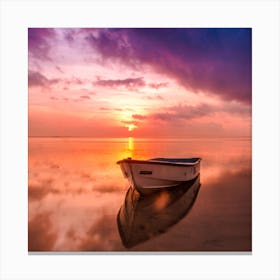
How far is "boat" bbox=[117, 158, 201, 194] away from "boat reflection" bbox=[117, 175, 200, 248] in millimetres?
65

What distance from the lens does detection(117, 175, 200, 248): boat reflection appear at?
10.7 feet

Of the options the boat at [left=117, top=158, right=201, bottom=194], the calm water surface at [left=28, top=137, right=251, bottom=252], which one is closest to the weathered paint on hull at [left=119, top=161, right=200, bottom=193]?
the boat at [left=117, top=158, right=201, bottom=194]

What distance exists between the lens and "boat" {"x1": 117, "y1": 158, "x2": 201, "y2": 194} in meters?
3.30

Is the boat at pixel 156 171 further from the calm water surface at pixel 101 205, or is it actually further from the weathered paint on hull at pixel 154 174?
the calm water surface at pixel 101 205

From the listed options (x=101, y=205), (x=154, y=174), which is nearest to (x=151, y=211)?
(x=154, y=174)

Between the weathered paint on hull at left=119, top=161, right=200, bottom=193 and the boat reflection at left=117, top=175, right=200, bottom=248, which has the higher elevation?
the weathered paint on hull at left=119, top=161, right=200, bottom=193

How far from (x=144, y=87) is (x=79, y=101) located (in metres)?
0.61

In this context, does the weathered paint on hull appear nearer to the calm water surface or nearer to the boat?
the boat

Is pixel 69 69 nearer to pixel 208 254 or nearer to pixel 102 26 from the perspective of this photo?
pixel 102 26

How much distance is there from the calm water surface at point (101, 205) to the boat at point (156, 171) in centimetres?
11

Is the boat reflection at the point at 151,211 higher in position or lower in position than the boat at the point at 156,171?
lower

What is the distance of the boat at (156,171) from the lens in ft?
10.8

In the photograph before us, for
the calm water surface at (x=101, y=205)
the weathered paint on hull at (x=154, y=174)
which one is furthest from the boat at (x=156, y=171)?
the calm water surface at (x=101, y=205)
